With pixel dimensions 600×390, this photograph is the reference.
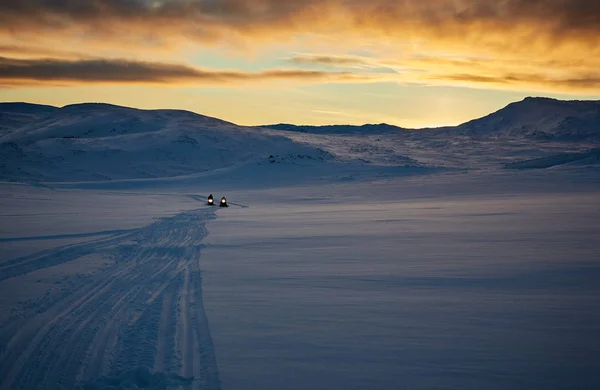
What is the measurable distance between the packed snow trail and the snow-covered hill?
54436mm

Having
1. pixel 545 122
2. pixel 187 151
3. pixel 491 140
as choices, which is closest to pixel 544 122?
pixel 545 122

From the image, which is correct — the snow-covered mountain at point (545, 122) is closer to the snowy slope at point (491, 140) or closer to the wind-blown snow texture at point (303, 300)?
the snowy slope at point (491, 140)

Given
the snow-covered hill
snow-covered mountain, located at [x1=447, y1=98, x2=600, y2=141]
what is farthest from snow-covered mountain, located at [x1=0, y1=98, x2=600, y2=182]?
snow-covered mountain, located at [x1=447, y1=98, x2=600, y2=141]

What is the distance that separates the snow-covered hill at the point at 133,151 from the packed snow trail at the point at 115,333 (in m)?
54.4

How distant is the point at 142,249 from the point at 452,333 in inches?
350

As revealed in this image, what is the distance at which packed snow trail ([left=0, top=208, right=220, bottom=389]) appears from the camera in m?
5.05

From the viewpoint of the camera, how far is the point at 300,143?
3600 inches

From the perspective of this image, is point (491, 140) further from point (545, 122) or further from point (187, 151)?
point (187, 151)

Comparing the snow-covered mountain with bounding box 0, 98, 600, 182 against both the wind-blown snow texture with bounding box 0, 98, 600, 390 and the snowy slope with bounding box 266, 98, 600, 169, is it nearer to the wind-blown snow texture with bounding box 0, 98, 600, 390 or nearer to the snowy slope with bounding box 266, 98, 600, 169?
the snowy slope with bounding box 266, 98, 600, 169

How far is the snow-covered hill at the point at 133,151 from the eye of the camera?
67750 mm

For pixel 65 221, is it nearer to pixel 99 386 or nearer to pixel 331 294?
pixel 331 294

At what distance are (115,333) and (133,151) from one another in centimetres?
7892

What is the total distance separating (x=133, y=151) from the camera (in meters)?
80.6

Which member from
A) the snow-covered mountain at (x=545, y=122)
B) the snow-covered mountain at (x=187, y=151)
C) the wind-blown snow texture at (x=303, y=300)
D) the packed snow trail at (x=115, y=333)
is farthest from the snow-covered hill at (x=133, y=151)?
the snow-covered mountain at (x=545, y=122)
